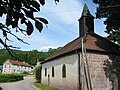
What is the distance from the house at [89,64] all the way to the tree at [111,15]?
2.61 meters

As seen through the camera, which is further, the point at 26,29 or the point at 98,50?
the point at 98,50

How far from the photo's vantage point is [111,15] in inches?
811

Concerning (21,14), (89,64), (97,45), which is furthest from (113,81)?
(21,14)

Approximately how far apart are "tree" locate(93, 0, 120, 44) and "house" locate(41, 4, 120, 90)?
261cm

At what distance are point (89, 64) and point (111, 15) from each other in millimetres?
5802

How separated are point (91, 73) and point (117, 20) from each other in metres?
6.29

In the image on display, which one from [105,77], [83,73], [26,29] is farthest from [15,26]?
[105,77]

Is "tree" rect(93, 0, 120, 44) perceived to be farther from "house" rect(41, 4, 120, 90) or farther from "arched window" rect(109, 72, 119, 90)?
"arched window" rect(109, 72, 119, 90)

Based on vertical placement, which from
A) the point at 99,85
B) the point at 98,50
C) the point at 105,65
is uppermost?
the point at 98,50

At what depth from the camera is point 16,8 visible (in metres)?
1.89

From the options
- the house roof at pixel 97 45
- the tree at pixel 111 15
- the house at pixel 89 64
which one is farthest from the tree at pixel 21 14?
the house roof at pixel 97 45

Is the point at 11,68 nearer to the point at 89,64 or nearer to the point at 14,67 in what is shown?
the point at 14,67

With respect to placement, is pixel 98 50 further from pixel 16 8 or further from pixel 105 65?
pixel 16 8

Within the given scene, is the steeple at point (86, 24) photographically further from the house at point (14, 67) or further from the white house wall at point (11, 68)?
the white house wall at point (11, 68)
